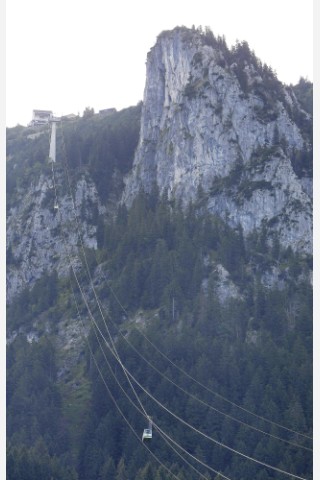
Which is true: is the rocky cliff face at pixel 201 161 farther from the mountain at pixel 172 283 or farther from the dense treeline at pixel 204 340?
the dense treeline at pixel 204 340

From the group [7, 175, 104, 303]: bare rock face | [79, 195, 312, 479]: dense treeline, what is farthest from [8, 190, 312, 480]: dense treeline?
[7, 175, 104, 303]: bare rock face

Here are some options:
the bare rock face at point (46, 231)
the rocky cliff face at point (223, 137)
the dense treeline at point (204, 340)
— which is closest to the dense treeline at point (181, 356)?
the dense treeline at point (204, 340)

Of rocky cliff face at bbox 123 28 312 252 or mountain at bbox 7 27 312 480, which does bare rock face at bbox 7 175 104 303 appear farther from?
rocky cliff face at bbox 123 28 312 252

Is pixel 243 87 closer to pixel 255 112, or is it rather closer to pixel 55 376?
pixel 255 112

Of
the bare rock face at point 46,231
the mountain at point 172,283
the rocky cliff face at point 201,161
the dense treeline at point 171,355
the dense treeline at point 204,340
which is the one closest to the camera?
the dense treeline at point 171,355
